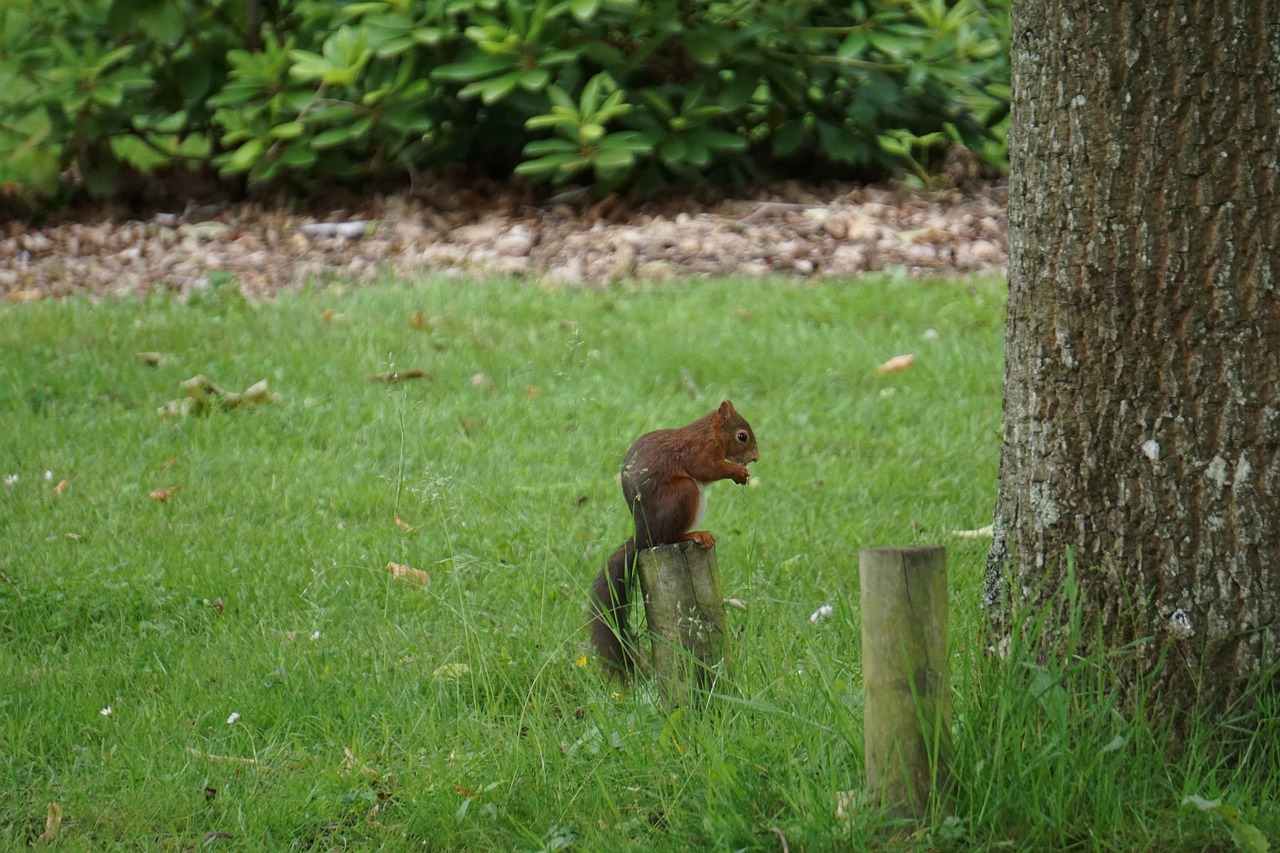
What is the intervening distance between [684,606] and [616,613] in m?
0.19

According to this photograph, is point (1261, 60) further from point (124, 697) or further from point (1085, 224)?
point (124, 697)

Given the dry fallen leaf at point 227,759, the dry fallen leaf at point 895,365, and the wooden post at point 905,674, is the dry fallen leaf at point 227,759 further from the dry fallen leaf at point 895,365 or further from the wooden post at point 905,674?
the dry fallen leaf at point 895,365

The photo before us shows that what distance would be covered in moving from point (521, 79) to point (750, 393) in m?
2.72

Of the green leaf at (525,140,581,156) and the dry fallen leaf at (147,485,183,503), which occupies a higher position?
the green leaf at (525,140,581,156)

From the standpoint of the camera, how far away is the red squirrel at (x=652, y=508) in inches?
115

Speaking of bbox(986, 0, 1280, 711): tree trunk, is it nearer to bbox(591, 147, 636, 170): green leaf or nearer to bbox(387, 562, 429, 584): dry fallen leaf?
bbox(387, 562, 429, 584): dry fallen leaf

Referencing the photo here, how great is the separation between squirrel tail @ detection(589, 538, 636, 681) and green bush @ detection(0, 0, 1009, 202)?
4594 mm

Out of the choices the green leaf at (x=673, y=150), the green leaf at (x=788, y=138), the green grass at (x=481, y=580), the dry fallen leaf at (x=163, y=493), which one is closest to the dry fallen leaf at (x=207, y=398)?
the green grass at (x=481, y=580)

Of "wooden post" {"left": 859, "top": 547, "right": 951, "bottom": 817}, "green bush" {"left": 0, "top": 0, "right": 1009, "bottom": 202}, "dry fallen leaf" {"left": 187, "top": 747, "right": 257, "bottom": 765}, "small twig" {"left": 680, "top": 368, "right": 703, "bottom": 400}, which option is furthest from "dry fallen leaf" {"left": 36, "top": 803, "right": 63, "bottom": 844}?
"green bush" {"left": 0, "top": 0, "right": 1009, "bottom": 202}

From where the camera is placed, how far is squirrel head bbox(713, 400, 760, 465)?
3.14m

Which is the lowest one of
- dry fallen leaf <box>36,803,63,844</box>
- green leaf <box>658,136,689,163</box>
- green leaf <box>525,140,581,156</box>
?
dry fallen leaf <box>36,803,63,844</box>

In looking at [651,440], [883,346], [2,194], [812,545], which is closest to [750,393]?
[883,346]

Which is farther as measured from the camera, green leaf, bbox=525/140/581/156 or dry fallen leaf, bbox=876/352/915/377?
green leaf, bbox=525/140/581/156

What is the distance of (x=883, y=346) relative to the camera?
595 cm
